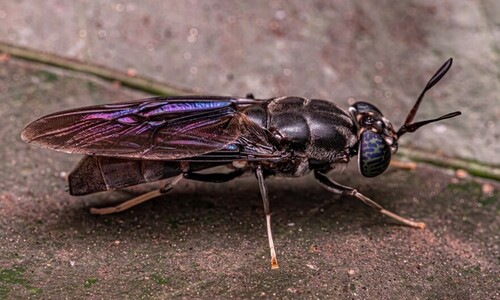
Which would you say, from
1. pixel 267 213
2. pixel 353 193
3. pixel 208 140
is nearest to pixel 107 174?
pixel 208 140

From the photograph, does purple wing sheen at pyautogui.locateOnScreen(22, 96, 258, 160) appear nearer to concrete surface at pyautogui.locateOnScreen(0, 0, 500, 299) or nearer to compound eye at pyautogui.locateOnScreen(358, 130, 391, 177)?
concrete surface at pyautogui.locateOnScreen(0, 0, 500, 299)

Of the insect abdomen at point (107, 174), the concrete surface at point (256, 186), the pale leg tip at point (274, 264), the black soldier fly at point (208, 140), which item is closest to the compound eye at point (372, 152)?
the black soldier fly at point (208, 140)

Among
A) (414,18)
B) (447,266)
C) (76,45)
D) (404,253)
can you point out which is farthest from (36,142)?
(414,18)

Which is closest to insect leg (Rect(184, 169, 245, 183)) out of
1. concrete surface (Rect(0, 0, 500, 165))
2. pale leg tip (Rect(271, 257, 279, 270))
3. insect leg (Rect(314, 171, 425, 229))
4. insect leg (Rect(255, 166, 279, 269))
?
insect leg (Rect(255, 166, 279, 269))

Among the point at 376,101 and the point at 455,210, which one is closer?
the point at 455,210

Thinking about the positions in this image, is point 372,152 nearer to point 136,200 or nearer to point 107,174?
point 136,200

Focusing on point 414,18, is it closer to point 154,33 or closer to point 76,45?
point 154,33
